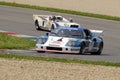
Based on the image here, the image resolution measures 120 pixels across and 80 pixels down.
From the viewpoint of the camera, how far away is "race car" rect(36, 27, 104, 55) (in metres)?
21.7

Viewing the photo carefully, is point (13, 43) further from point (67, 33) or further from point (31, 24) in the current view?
point (31, 24)

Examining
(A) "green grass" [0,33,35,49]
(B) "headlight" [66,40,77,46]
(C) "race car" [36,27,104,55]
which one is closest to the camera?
(C) "race car" [36,27,104,55]

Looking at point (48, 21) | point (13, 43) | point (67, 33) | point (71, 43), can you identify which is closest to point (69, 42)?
point (71, 43)

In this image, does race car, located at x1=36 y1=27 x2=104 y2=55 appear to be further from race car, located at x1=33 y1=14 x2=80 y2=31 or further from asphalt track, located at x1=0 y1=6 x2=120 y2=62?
race car, located at x1=33 y1=14 x2=80 y2=31

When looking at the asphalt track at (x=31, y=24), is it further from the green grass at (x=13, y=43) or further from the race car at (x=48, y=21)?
the green grass at (x=13, y=43)

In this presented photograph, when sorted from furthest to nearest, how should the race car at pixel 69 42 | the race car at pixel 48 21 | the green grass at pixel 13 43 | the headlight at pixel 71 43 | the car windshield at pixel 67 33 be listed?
the race car at pixel 48 21
the car windshield at pixel 67 33
the green grass at pixel 13 43
the headlight at pixel 71 43
the race car at pixel 69 42

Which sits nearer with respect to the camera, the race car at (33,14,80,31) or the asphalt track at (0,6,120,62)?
the asphalt track at (0,6,120,62)

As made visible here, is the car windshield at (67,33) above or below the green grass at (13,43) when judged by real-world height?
above

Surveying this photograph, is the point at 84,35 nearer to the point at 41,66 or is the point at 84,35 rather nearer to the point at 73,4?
the point at 41,66

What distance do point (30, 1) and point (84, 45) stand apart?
21429 millimetres

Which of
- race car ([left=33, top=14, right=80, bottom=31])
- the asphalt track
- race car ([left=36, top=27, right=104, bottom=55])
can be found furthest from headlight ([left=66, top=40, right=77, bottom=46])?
race car ([left=33, top=14, right=80, bottom=31])

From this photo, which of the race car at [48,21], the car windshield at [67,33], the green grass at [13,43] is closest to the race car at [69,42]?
the car windshield at [67,33]

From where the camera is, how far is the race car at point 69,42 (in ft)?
71.3

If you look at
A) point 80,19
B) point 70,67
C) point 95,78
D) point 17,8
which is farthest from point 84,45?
point 17,8
